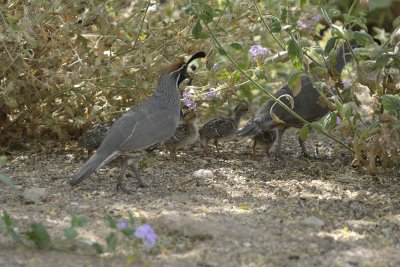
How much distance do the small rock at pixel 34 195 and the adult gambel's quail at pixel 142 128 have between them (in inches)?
7.7

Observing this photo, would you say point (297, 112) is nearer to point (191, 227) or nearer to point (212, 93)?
point (212, 93)

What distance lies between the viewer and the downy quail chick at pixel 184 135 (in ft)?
19.9

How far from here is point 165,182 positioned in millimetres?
5375

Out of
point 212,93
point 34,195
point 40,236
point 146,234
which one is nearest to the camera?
point 146,234

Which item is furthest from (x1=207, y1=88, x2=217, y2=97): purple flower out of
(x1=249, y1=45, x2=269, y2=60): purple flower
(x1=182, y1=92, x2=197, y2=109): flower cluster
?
(x1=249, y1=45, x2=269, y2=60): purple flower

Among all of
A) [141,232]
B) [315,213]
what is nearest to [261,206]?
[315,213]

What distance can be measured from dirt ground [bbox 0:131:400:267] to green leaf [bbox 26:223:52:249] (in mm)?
54

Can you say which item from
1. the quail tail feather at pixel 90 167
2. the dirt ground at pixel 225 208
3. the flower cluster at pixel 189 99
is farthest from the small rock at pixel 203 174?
the quail tail feather at pixel 90 167

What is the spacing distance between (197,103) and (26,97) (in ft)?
4.46

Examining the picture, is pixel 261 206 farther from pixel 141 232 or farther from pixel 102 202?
pixel 141 232

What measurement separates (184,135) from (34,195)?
175cm

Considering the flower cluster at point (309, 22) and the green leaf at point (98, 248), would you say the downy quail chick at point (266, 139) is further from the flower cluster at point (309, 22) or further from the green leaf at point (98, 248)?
the green leaf at point (98, 248)

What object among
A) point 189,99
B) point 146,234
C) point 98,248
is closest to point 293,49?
point 189,99

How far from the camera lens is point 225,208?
4.55 m
